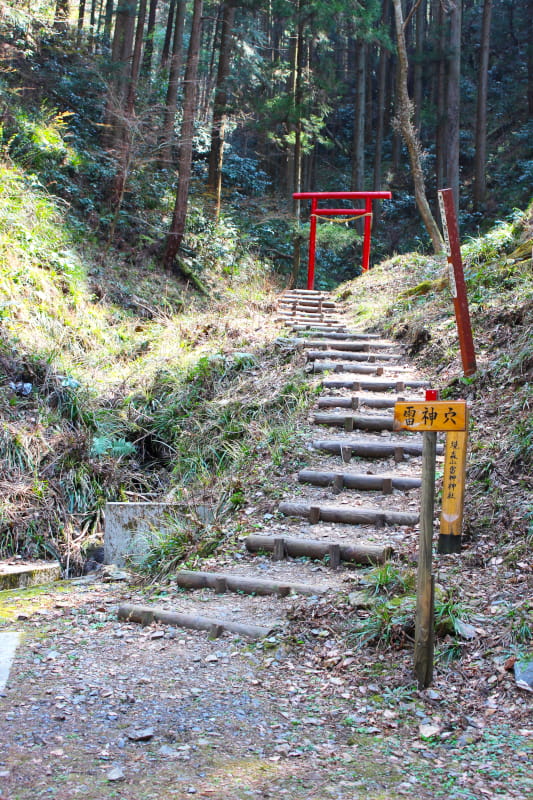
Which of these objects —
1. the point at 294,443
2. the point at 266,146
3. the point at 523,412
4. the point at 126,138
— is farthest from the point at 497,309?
the point at 266,146

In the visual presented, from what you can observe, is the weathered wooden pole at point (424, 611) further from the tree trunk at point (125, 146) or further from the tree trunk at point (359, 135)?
the tree trunk at point (359, 135)

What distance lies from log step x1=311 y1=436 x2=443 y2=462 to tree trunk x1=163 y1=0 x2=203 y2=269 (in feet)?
30.6

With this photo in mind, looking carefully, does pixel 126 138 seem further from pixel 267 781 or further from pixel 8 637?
pixel 267 781

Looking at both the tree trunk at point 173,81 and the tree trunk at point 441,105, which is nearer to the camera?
the tree trunk at point 173,81

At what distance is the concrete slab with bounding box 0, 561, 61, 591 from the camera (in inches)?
231

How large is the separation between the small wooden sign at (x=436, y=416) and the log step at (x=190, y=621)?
5.15ft

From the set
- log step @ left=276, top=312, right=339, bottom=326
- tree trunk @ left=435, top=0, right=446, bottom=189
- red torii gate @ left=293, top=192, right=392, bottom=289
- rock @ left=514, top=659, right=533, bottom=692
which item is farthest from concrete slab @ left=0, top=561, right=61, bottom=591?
tree trunk @ left=435, top=0, right=446, bottom=189

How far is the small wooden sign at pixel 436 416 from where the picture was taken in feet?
12.4

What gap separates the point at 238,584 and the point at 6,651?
1575mm

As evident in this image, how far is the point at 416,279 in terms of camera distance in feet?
40.1

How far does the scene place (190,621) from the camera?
4500mm

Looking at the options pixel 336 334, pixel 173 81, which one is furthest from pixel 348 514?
pixel 173 81

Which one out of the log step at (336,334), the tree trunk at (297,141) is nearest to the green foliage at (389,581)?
the log step at (336,334)

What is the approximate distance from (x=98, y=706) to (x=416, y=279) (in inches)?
398
